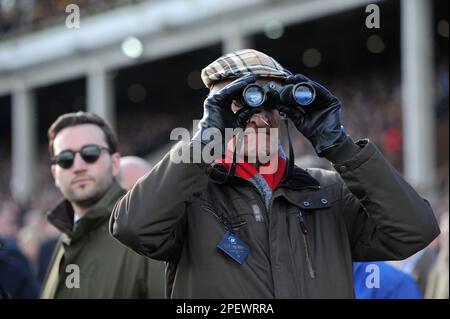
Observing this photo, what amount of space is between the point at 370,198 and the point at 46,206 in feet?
53.4

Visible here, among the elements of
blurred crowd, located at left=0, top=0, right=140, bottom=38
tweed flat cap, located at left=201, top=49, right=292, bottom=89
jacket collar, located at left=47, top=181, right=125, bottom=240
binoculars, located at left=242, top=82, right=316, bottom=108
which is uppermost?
blurred crowd, located at left=0, top=0, right=140, bottom=38

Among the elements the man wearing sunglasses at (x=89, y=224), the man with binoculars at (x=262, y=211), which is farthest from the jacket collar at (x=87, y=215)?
the man with binoculars at (x=262, y=211)

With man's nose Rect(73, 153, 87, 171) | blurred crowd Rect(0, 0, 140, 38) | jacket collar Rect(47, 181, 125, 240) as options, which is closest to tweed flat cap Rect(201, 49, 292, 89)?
jacket collar Rect(47, 181, 125, 240)

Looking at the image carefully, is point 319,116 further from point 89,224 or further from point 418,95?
point 418,95

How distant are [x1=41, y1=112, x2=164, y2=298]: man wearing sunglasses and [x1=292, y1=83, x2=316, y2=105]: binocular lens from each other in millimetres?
1591

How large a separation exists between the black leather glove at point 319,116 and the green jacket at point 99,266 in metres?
1.50

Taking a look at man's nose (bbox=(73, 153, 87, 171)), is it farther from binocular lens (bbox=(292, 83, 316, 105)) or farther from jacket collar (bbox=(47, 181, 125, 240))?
binocular lens (bbox=(292, 83, 316, 105))

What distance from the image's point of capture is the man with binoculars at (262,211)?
2.40m

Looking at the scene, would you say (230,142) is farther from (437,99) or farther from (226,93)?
(437,99)

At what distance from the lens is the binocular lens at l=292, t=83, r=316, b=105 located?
240cm

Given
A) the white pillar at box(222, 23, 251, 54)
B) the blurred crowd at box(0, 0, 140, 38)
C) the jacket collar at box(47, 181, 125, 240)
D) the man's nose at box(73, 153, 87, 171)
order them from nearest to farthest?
the jacket collar at box(47, 181, 125, 240), the man's nose at box(73, 153, 87, 171), the white pillar at box(222, 23, 251, 54), the blurred crowd at box(0, 0, 140, 38)

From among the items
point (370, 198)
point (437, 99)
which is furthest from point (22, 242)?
point (437, 99)

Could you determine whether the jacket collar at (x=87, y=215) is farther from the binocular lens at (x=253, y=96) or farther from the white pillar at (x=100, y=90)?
the white pillar at (x=100, y=90)

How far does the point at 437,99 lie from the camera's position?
51.3 ft
